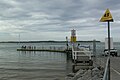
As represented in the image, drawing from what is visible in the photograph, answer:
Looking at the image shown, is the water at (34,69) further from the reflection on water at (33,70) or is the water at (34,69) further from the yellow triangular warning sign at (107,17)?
A: the yellow triangular warning sign at (107,17)

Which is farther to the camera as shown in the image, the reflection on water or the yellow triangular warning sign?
the reflection on water

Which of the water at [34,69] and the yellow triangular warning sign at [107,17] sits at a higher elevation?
the yellow triangular warning sign at [107,17]

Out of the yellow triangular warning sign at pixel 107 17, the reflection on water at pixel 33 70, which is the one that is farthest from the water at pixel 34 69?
the yellow triangular warning sign at pixel 107 17

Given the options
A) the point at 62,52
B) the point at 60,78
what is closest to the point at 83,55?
the point at 60,78

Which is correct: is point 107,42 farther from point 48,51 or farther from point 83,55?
point 48,51

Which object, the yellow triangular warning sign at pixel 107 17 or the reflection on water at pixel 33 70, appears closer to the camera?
the yellow triangular warning sign at pixel 107 17

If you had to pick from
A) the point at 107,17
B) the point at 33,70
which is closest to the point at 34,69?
the point at 33,70

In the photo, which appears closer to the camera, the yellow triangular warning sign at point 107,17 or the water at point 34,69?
the yellow triangular warning sign at point 107,17

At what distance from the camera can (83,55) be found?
25.5 m

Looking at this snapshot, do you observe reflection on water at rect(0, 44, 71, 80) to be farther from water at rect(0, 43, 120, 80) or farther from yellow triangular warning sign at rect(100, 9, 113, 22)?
yellow triangular warning sign at rect(100, 9, 113, 22)

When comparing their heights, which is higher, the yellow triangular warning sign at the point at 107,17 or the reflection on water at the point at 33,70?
the yellow triangular warning sign at the point at 107,17

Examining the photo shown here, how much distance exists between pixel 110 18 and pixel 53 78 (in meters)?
14.7

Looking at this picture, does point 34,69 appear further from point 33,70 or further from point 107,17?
point 107,17

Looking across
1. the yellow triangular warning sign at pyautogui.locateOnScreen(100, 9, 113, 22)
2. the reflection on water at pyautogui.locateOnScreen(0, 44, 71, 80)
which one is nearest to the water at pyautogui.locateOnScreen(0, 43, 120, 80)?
the reflection on water at pyautogui.locateOnScreen(0, 44, 71, 80)
